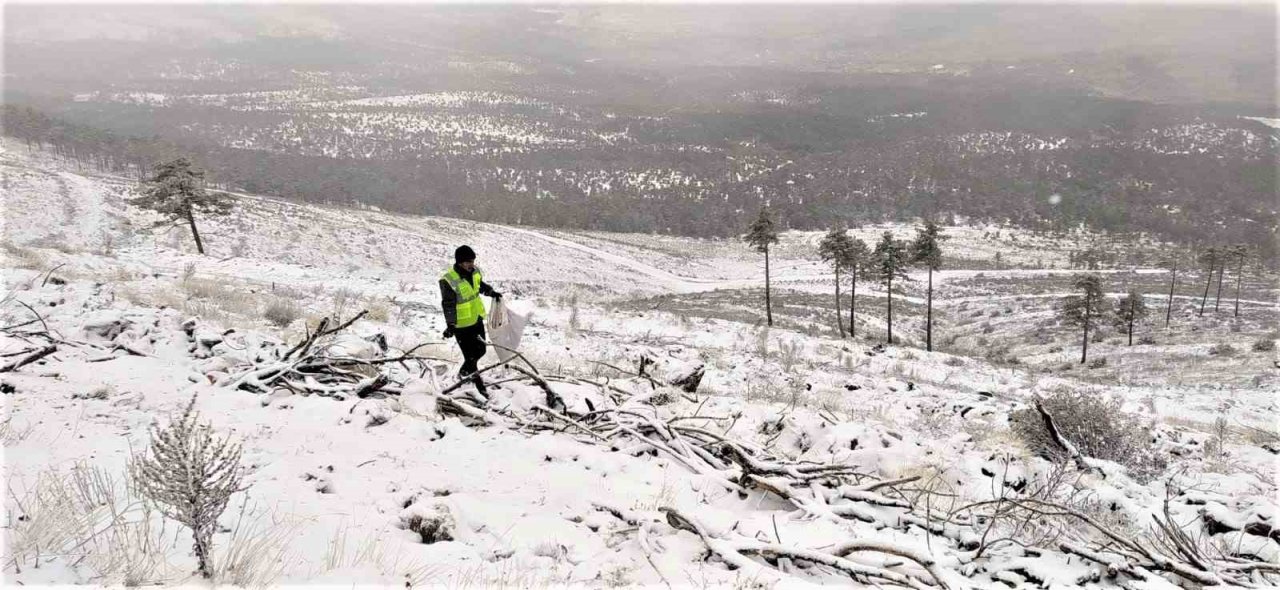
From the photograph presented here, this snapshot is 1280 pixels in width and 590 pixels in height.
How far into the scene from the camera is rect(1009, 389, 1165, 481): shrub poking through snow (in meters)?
5.47

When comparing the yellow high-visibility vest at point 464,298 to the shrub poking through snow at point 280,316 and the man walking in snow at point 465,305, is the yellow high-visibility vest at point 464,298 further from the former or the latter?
the shrub poking through snow at point 280,316

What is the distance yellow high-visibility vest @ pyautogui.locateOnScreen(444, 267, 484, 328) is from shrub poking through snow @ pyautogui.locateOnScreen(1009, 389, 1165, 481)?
211 inches

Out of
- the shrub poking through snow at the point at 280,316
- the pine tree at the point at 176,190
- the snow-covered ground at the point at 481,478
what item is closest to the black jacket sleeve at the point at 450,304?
the snow-covered ground at the point at 481,478

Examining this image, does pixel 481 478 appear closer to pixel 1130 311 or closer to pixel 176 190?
pixel 176 190

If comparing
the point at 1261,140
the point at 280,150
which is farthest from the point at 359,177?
the point at 1261,140

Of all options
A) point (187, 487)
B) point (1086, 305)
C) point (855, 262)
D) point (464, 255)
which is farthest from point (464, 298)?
point (1086, 305)

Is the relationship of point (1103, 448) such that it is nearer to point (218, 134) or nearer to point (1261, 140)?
point (218, 134)

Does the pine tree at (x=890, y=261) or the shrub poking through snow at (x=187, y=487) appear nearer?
the shrub poking through snow at (x=187, y=487)

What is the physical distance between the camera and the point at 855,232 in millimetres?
114438

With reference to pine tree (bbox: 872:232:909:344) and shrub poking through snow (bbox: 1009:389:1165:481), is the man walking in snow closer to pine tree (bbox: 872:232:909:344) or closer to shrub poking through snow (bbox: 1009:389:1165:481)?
shrub poking through snow (bbox: 1009:389:1165:481)

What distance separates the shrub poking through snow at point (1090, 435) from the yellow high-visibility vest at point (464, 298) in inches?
211

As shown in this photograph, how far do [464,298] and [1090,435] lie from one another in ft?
21.1

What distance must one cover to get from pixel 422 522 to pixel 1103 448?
6313 mm

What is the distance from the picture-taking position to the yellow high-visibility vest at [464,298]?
19.2ft
